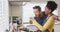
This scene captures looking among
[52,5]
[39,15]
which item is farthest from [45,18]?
[52,5]

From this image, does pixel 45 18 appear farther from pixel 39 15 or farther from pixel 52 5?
pixel 52 5

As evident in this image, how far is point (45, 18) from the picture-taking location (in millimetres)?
3164

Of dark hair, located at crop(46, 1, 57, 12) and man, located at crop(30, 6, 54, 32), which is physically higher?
dark hair, located at crop(46, 1, 57, 12)

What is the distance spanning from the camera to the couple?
10.2 ft

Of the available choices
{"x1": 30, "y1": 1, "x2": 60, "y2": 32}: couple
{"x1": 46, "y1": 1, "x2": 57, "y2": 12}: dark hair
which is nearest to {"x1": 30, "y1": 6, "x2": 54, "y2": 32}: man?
{"x1": 30, "y1": 1, "x2": 60, "y2": 32}: couple

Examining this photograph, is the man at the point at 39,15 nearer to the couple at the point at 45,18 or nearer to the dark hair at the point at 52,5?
the couple at the point at 45,18

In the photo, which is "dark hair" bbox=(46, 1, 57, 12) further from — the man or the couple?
the man

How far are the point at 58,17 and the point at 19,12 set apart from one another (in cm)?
81

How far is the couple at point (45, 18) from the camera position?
3096mm

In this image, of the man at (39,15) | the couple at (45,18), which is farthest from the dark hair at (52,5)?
the man at (39,15)

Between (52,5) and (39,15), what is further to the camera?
(39,15)

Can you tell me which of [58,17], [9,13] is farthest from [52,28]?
[9,13]

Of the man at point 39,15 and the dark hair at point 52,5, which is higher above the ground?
the dark hair at point 52,5

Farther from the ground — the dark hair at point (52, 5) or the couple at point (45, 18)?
the dark hair at point (52, 5)
